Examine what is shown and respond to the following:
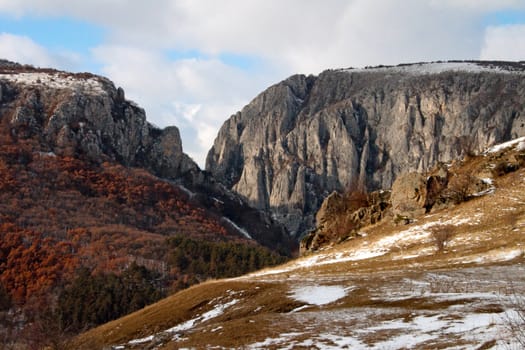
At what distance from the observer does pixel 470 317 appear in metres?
17.2

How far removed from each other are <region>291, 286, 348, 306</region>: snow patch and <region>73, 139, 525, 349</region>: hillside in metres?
0.06

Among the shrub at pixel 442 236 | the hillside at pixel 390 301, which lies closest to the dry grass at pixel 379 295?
the hillside at pixel 390 301

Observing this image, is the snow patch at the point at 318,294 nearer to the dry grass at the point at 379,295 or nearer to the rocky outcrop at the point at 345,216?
the dry grass at the point at 379,295

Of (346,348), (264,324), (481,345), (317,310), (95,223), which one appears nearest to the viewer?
(481,345)

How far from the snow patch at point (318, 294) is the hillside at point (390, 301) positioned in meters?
0.06

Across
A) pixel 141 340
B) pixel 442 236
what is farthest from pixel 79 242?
pixel 141 340

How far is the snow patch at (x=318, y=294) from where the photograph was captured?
83.1 ft

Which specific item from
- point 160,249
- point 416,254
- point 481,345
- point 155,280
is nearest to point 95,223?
point 160,249

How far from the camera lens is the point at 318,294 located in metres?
26.8

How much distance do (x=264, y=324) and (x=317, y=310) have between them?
3269 millimetres

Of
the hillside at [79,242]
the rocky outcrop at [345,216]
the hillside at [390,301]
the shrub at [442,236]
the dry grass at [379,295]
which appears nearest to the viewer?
the hillside at [390,301]

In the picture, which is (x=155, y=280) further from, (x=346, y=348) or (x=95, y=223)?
(x=346, y=348)

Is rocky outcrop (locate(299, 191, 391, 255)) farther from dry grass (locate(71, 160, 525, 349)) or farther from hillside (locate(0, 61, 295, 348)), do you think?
hillside (locate(0, 61, 295, 348))

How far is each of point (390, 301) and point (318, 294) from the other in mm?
5161
